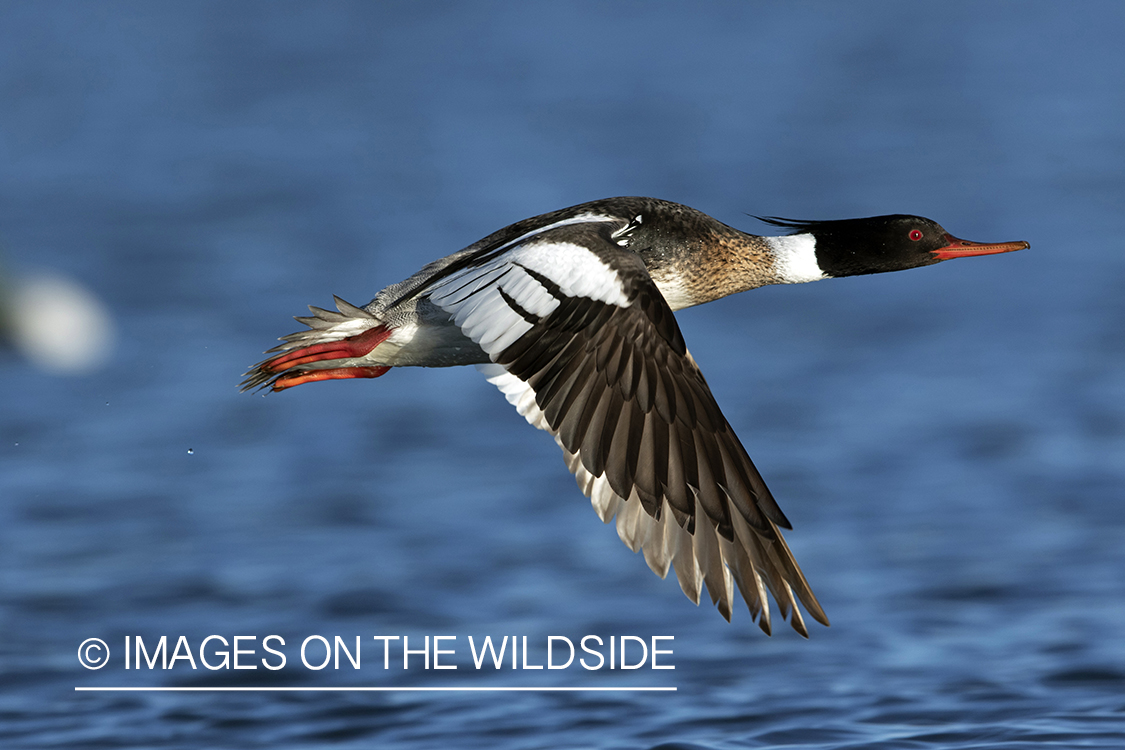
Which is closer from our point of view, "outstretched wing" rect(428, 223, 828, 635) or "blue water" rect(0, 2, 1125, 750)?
"outstretched wing" rect(428, 223, 828, 635)

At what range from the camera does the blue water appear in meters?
7.54

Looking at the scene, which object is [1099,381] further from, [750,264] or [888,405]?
[750,264]

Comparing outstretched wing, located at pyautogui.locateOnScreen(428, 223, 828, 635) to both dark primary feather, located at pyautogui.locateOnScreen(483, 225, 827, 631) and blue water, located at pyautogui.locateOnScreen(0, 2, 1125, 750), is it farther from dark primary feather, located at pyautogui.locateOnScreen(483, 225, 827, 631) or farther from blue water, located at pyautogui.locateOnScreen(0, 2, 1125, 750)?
blue water, located at pyautogui.locateOnScreen(0, 2, 1125, 750)

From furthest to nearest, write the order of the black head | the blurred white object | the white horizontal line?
the blurred white object, the white horizontal line, the black head

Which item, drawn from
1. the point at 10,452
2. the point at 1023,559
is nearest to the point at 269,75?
the point at 10,452

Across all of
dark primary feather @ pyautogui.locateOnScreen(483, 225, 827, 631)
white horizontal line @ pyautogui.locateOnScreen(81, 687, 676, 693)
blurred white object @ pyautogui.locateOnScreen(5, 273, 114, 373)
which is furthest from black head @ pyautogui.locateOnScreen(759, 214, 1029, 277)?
blurred white object @ pyautogui.locateOnScreen(5, 273, 114, 373)

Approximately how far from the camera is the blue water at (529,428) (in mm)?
7539

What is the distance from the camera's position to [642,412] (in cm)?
524

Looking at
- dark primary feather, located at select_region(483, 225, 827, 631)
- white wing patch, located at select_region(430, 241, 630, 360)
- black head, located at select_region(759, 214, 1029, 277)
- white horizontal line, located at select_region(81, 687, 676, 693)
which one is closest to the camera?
dark primary feather, located at select_region(483, 225, 827, 631)

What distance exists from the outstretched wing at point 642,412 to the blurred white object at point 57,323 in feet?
22.9

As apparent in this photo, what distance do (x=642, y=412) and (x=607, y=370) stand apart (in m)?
0.19

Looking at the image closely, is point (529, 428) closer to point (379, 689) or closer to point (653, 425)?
point (379, 689)

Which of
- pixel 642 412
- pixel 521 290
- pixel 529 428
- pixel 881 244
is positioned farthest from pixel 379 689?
pixel 529 428

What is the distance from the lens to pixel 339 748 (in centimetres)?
699
